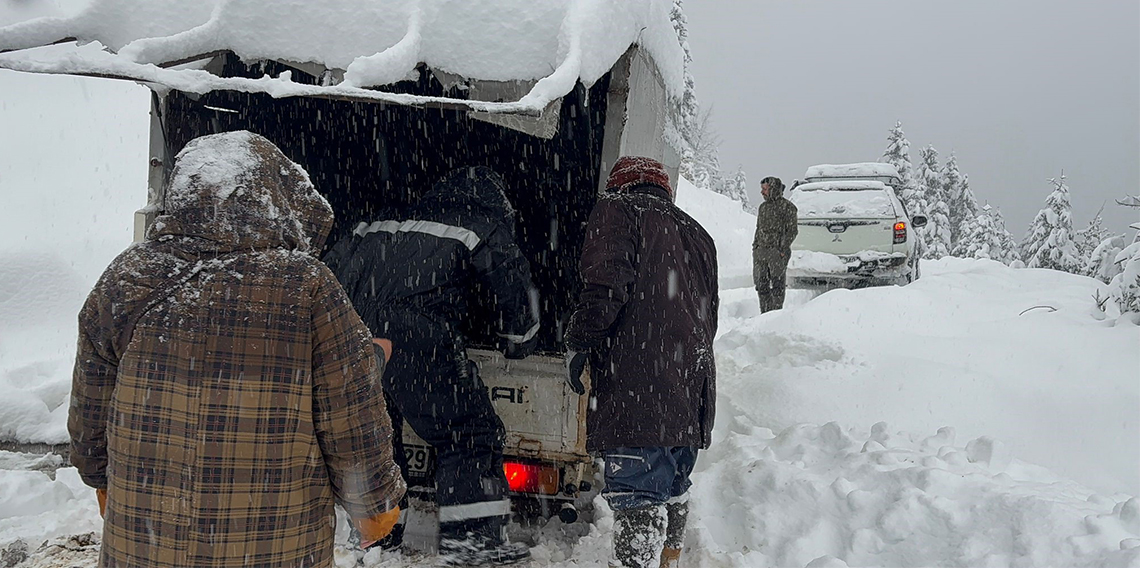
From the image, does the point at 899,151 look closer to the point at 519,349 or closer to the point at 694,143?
the point at 694,143

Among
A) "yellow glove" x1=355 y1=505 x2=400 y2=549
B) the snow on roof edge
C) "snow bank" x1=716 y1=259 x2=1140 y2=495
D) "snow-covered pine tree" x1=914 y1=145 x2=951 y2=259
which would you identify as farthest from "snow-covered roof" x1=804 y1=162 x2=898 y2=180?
"snow-covered pine tree" x1=914 y1=145 x2=951 y2=259

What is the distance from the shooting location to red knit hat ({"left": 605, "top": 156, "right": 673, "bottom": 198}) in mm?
3277

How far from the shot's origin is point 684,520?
10.9 feet

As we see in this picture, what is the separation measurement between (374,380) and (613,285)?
4.21 feet

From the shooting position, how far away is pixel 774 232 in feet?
28.1

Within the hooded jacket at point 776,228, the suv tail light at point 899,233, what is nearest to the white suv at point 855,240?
the suv tail light at point 899,233

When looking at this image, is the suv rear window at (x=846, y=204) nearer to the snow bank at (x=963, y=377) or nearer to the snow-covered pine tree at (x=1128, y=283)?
the snow bank at (x=963, y=377)

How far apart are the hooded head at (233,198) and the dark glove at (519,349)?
69.4 inches

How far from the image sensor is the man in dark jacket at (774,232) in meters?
8.58

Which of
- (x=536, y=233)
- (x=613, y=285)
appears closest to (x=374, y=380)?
(x=613, y=285)

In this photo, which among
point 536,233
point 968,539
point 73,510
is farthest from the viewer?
point 536,233

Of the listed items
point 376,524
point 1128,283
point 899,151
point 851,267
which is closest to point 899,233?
point 851,267

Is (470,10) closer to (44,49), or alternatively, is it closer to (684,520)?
(44,49)

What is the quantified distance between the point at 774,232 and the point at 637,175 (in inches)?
224
